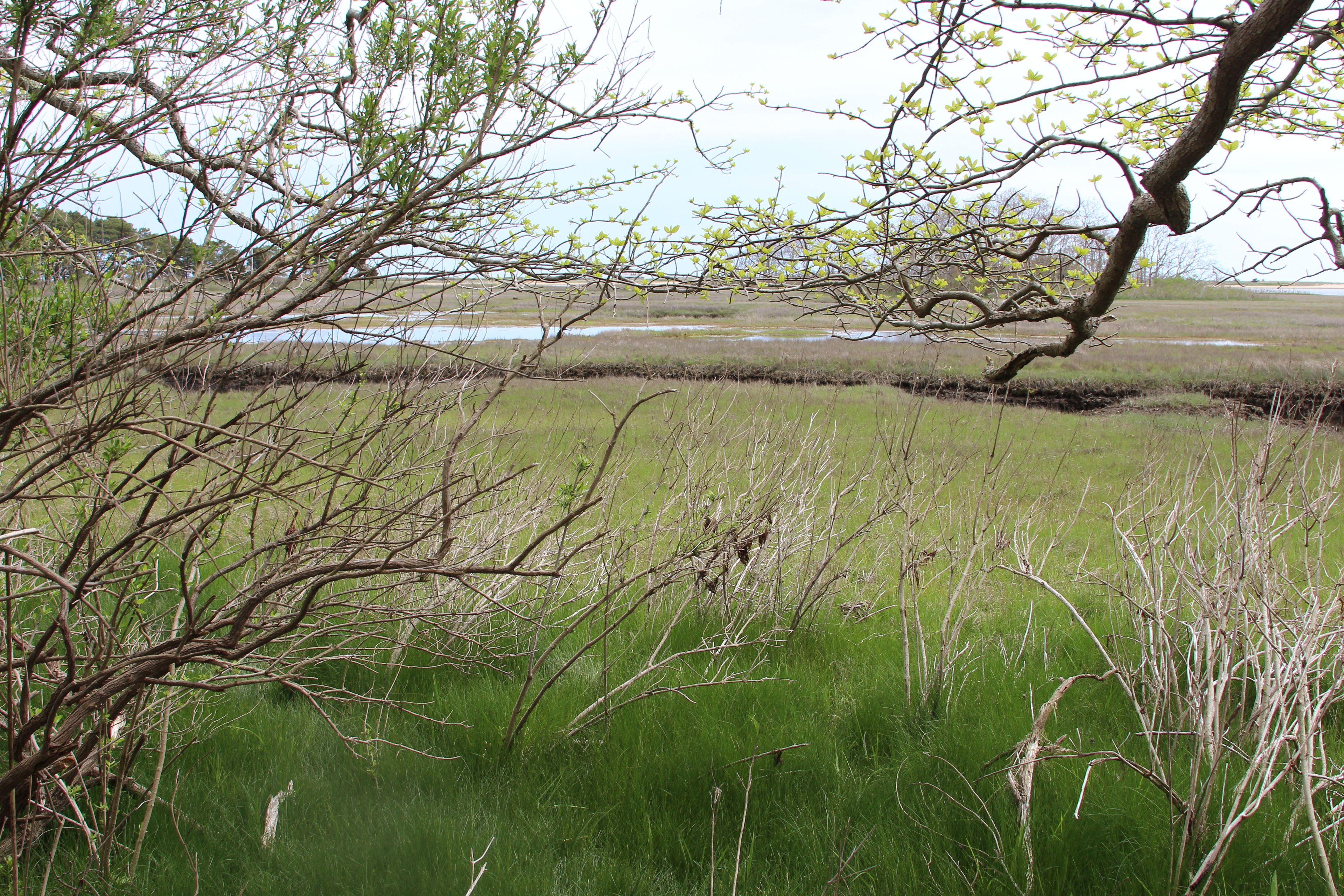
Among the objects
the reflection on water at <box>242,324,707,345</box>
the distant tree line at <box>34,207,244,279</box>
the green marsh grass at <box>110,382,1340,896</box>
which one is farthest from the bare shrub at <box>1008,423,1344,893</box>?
the distant tree line at <box>34,207,244,279</box>

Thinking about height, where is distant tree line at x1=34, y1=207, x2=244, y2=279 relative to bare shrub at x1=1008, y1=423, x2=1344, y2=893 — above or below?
above

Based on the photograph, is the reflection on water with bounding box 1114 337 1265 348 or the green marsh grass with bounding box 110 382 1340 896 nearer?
the green marsh grass with bounding box 110 382 1340 896

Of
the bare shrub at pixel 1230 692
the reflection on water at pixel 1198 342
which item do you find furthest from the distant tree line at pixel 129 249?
the reflection on water at pixel 1198 342

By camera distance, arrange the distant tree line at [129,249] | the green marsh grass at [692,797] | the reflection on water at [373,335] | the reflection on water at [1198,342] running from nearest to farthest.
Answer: the distant tree line at [129,249] < the green marsh grass at [692,797] < the reflection on water at [373,335] < the reflection on water at [1198,342]

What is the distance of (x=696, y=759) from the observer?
316cm

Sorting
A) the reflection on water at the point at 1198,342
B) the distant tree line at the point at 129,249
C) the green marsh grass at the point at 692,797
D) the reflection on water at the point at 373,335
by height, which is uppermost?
the distant tree line at the point at 129,249

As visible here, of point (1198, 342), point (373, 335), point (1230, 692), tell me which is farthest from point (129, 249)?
point (1198, 342)

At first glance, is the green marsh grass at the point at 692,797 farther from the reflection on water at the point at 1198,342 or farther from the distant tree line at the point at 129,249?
the reflection on water at the point at 1198,342

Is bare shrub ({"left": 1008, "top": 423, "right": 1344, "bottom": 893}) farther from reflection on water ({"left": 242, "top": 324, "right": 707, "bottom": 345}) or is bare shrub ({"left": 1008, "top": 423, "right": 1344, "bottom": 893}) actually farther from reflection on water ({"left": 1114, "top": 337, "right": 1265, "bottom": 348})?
reflection on water ({"left": 1114, "top": 337, "right": 1265, "bottom": 348})

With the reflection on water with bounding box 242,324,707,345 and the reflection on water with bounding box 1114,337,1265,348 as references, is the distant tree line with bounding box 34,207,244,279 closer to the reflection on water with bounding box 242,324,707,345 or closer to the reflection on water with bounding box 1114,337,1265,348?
the reflection on water with bounding box 242,324,707,345

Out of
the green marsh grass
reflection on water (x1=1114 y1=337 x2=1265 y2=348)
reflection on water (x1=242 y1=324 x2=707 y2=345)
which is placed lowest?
the green marsh grass

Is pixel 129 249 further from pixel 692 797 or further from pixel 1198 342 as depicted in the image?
pixel 1198 342

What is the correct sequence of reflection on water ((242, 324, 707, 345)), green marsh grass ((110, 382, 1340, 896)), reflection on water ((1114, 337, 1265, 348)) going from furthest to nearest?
reflection on water ((1114, 337, 1265, 348))
reflection on water ((242, 324, 707, 345))
green marsh grass ((110, 382, 1340, 896))

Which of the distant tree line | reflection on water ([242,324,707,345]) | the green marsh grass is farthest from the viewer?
reflection on water ([242,324,707,345])
